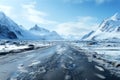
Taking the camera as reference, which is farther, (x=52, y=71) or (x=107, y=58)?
(x=107, y=58)

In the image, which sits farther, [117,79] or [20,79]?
[117,79]

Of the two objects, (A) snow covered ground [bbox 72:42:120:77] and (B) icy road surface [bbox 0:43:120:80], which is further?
(A) snow covered ground [bbox 72:42:120:77]

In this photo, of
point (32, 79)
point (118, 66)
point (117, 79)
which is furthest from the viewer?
point (118, 66)

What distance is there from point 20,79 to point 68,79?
3.55 m

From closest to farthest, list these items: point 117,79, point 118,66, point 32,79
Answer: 1. point 32,79
2. point 117,79
3. point 118,66

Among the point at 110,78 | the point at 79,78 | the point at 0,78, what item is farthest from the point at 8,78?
the point at 110,78

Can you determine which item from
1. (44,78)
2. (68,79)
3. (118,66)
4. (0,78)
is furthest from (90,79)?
(118,66)

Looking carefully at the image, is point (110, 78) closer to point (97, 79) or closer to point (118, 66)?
point (97, 79)

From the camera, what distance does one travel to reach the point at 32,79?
60.7ft

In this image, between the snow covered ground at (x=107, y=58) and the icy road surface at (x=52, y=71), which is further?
the snow covered ground at (x=107, y=58)

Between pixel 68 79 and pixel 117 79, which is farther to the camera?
pixel 117 79

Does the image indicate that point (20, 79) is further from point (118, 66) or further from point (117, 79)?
point (118, 66)

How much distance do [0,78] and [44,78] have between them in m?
3.31

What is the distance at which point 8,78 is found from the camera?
19.1 meters
